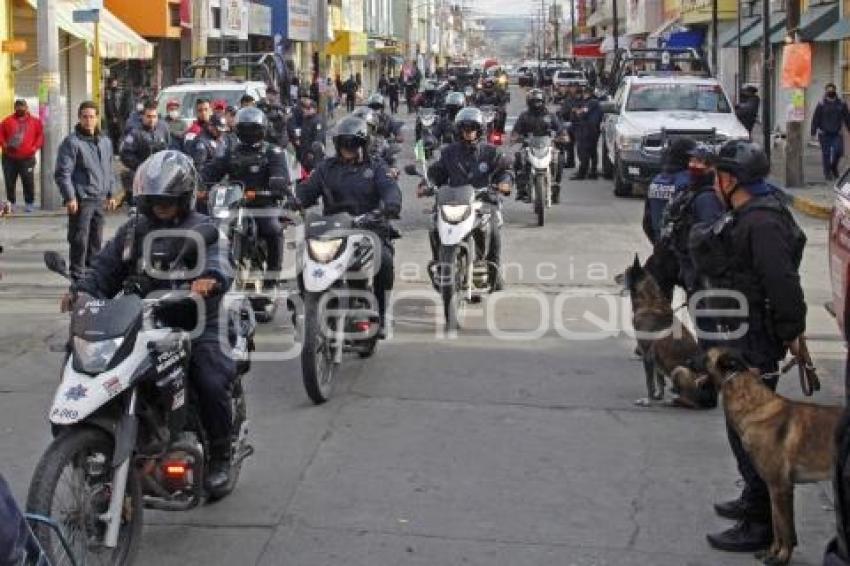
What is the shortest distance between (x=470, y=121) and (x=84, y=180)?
355 centimetres

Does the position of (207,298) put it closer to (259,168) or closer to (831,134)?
(259,168)

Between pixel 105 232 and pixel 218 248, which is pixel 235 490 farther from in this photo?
pixel 105 232

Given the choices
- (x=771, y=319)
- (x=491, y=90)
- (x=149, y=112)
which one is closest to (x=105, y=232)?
(x=149, y=112)

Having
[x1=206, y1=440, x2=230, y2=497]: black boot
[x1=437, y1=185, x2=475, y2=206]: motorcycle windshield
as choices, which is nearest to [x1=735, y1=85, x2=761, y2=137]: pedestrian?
[x1=437, y1=185, x2=475, y2=206]: motorcycle windshield

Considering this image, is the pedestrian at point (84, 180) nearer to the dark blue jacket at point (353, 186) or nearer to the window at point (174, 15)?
the dark blue jacket at point (353, 186)

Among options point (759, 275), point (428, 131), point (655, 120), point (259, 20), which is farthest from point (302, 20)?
point (759, 275)

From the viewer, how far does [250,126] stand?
11023 mm

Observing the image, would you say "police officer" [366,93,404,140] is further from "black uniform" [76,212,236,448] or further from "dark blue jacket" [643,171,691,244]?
"black uniform" [76,212,236,448]

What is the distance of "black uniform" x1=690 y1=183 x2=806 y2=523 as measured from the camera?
17.5ft

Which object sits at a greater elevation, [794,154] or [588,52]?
[588,52]

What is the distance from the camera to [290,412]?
7.87 m

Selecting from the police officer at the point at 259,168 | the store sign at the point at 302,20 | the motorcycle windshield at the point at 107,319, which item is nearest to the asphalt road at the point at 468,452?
the police officer at the point at 259,168

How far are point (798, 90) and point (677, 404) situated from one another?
562 inches

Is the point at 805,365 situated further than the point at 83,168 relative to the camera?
No
